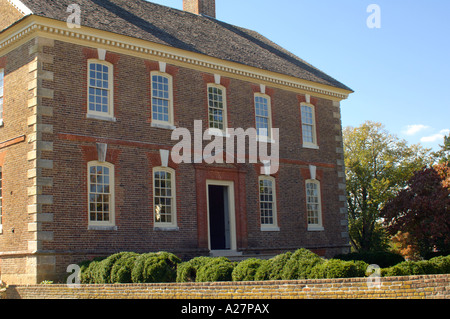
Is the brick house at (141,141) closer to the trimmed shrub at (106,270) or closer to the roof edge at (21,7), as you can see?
the roof edge at (21,7)

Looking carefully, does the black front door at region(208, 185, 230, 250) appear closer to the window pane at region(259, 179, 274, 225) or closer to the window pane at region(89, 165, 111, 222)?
the window pane at region(259, 179, 274, 225)

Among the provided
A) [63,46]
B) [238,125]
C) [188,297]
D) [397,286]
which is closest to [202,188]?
[238,125]

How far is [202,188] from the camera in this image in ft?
70.8

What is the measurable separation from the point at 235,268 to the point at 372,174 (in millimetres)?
32755

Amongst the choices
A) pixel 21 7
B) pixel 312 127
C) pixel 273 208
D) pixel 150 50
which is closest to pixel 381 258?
pixel 273 208

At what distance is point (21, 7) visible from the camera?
18.9 meters

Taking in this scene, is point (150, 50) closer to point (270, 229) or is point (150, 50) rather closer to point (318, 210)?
point (270, 229)

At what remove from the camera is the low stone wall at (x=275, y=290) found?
915 cm

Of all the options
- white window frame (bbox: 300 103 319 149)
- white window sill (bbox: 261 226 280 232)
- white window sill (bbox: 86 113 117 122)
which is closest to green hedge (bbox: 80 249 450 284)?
white window sill (bbox: 86 113 117 122)

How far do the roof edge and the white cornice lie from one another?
16.5 inches

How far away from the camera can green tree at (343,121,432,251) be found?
142 feet

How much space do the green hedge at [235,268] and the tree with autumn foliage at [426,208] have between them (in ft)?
41.0

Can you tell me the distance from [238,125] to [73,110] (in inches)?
286
